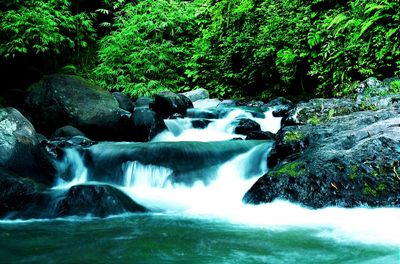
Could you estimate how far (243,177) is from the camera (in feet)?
20.2

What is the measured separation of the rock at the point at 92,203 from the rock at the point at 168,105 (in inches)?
215

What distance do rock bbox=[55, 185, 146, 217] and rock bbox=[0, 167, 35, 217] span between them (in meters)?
0.54

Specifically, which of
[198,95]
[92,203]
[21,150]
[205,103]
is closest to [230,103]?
[205,103]

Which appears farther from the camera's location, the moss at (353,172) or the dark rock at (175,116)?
the dark rock at (175,116)

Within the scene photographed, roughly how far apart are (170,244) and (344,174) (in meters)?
2.19

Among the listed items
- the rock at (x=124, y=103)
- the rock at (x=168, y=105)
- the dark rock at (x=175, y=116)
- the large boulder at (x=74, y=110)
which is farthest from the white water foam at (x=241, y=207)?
the rock at (x=124, y=103)

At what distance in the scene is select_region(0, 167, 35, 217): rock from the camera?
464 cm

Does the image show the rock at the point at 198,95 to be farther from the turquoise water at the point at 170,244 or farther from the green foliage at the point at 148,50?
the turquoise water at the point at 170,244

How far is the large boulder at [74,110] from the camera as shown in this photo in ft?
28.5

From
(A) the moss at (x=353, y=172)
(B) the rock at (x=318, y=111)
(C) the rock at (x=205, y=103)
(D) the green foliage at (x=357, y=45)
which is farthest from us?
(C) the rock at (x=205, y=103)

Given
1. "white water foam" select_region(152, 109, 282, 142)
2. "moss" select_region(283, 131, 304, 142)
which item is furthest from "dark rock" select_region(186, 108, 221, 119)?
"moss" select_region(283, 131, 304, 142)

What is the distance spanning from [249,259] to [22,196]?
10.9 ft

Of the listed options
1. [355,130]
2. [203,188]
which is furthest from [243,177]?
[355,130]

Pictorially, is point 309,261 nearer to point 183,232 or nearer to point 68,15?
point 183,232
